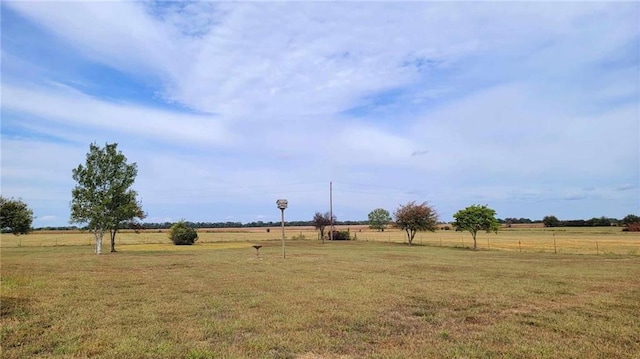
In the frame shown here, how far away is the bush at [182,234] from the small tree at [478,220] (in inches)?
1232

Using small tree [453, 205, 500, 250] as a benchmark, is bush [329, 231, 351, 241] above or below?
below

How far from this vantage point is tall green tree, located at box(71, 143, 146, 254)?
108 ft

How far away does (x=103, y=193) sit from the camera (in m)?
33.7

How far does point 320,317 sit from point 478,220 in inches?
1329

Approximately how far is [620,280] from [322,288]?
36.2ft

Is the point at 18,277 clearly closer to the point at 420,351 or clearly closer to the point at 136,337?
the point at 136,337

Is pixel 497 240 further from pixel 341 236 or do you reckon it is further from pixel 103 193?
pixel 103 193

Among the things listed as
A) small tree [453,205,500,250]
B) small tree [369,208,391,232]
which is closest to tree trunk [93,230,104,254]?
small tree [453,205,500,250]

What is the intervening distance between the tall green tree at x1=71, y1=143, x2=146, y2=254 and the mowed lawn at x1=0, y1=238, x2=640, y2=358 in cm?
1814

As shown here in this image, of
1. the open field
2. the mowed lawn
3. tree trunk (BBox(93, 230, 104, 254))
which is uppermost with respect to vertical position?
tree trunk (BBox(93, 230, 104, 254))

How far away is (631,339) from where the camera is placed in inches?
285

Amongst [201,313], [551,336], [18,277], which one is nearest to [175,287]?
[201,313]

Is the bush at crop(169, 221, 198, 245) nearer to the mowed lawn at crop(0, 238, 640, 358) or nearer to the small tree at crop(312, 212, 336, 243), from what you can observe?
the small tree at crop(312, 212, 336, 243)

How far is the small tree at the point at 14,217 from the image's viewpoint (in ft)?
121
